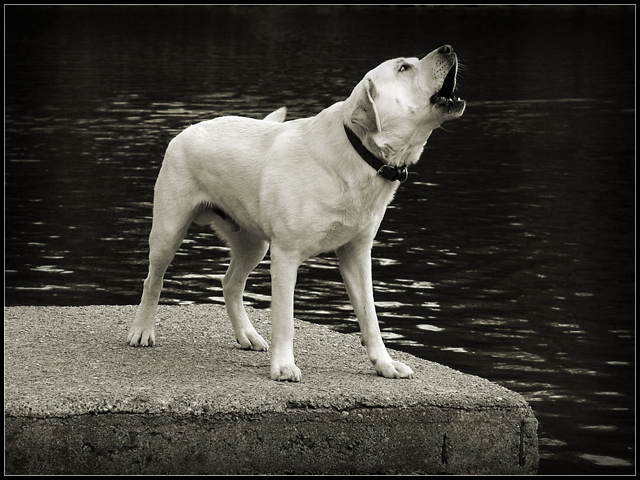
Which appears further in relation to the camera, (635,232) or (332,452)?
(635,232)

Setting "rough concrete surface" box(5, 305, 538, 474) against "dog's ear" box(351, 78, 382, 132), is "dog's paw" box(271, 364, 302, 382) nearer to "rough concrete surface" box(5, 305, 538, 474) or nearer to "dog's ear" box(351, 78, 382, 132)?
"rough concrete surface" box(5, 305, 538, 474)

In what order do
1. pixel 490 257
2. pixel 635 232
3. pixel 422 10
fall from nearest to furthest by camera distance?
1. pixel 490 257
2. pixel 635 232
3. pixel 422 10

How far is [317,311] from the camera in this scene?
462 inches

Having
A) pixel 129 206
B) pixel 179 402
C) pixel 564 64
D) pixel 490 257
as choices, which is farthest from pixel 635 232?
pixel 564 64

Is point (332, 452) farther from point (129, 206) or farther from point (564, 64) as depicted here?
point (564, 64)

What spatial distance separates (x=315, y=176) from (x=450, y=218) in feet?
30.4

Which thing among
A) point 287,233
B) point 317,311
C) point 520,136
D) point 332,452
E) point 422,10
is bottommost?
point 422,10

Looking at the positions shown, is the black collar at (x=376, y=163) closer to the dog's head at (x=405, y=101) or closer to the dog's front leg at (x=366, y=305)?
the dog's head at (x=405, y=101)

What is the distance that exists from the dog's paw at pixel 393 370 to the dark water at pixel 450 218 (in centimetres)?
107

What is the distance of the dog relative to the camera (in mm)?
7301

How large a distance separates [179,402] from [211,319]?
9.73ft

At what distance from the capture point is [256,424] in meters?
7.18

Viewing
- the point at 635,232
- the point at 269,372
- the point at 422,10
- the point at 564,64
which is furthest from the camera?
the point at 422,10

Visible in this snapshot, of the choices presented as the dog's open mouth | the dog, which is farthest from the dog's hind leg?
the dog's open mouth
